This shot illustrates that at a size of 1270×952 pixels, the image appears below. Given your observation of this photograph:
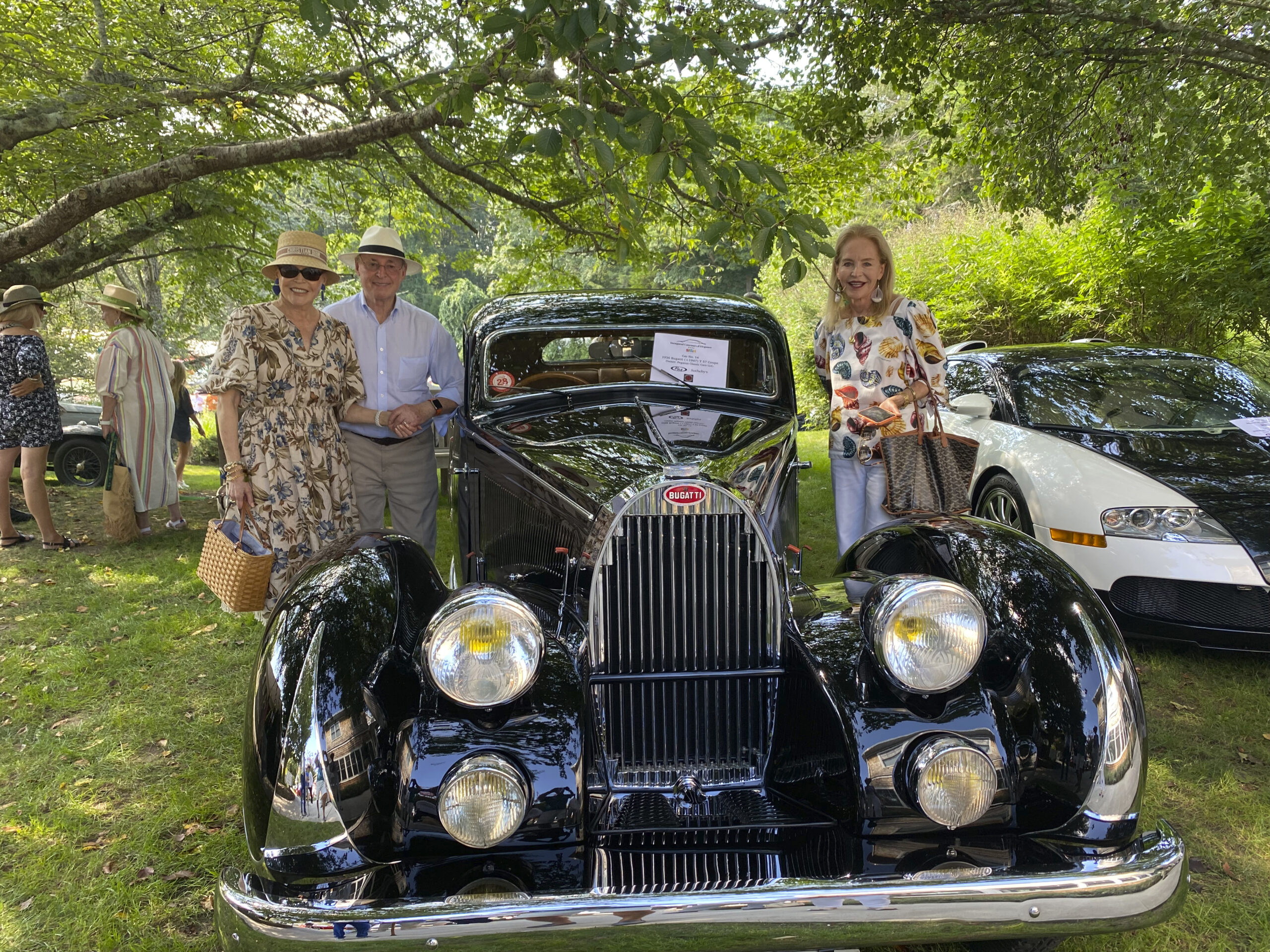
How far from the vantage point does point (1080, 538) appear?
14.1ft

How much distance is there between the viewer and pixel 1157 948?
7.63 ft

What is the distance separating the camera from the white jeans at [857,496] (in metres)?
4.12

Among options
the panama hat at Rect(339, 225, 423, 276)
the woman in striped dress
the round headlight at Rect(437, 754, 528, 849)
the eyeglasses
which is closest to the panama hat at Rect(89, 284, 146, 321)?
the woman in striped dress

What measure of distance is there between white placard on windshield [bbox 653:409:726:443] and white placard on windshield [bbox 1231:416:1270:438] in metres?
3.29

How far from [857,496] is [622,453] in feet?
5.95

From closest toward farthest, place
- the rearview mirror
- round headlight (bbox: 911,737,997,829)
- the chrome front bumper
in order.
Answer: the chrome front bumper < round headlight (bbox: 911,737,997,829) < the rearview mirror

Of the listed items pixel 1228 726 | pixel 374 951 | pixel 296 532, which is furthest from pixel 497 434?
pixel 1228 726

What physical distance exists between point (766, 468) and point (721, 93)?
6.77 m

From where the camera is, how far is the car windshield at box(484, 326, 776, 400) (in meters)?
3.66

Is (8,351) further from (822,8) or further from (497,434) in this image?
(822,8)

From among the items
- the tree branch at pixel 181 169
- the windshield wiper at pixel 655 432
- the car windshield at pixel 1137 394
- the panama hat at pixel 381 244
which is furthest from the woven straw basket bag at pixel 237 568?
the car windshield at pixel 1137 394

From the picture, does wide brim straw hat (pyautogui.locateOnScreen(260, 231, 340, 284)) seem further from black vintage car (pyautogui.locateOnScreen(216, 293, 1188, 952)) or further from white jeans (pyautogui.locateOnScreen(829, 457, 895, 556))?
white jeans (pyautogui.locateOnScreen(829, 457, 895, 556))

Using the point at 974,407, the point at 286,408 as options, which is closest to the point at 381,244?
the point at 286,408

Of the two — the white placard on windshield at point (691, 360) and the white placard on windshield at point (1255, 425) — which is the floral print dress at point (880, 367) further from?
the white placard on windshield at point (1255, 425)
